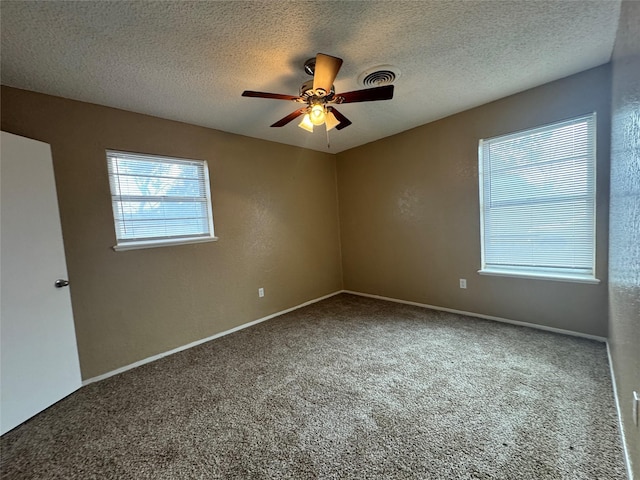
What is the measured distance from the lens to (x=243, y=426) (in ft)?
5.63

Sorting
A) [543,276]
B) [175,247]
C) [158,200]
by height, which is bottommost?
[543,276]

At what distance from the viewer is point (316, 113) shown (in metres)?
2.01

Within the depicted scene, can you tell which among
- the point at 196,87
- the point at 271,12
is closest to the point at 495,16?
the point at 271,12

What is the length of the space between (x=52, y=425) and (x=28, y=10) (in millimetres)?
2553

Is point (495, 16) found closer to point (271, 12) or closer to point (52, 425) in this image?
point (271, 12)

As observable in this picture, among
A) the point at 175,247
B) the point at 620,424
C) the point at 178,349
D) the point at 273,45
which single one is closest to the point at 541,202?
the point at 620,424

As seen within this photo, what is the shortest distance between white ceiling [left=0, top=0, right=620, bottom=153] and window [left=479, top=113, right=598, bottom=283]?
57cm

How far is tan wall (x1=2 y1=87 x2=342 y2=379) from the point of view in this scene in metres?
2.30

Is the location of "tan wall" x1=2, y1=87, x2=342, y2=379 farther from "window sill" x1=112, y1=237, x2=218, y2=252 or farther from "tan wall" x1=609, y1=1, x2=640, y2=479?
"tan wall" x1=609, y1=1, x2=640, y2=479

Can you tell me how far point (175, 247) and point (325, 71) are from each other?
7.54 feet

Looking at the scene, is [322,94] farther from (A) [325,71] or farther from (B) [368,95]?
(B) [368,95]

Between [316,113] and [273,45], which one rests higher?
[273,45]

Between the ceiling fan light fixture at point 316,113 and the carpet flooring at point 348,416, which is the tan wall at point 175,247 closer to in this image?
the carpet flooring at point 348,416

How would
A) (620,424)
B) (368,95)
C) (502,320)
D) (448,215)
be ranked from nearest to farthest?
(620,424), (368,95), (502,320), (448,215)
